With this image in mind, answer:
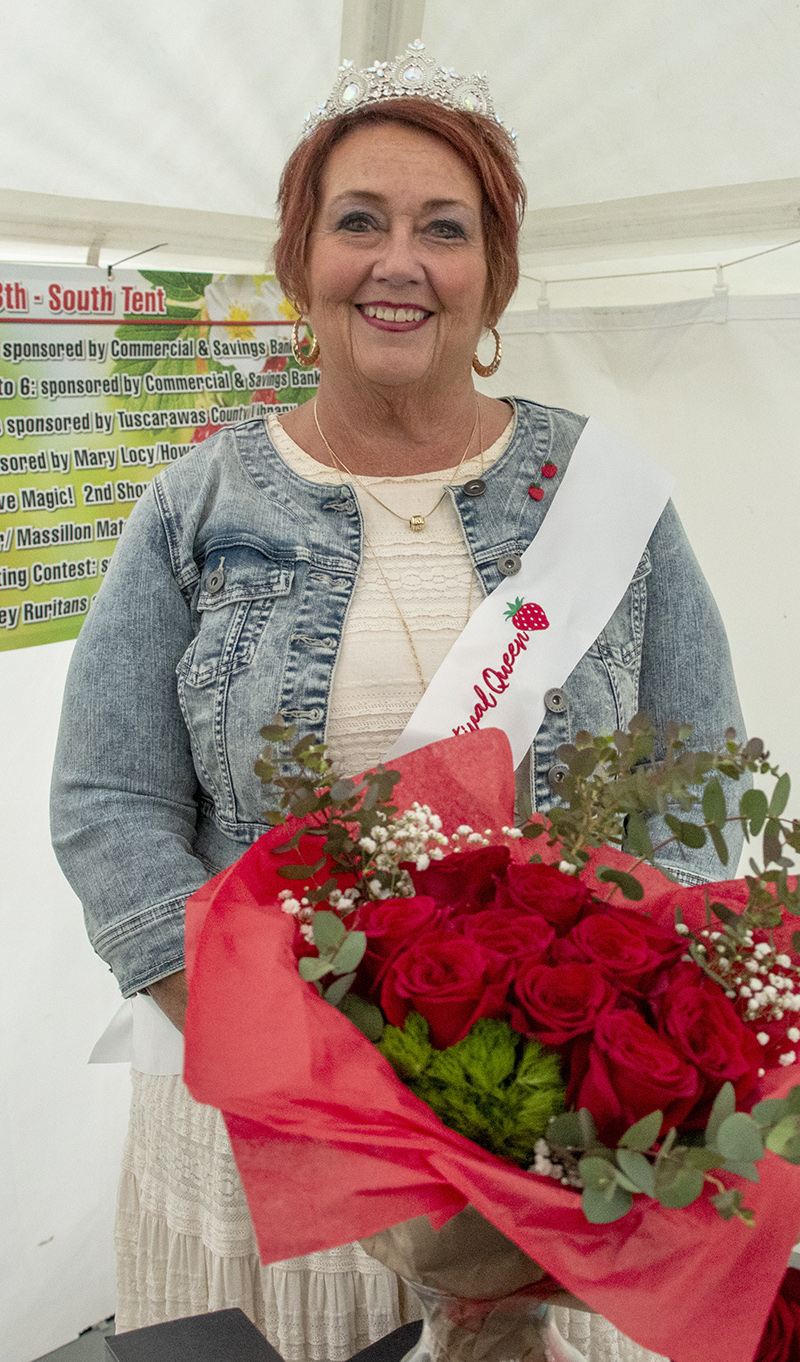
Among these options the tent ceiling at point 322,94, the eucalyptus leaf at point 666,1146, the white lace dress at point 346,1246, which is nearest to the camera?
the eucalyptus leaf at point 666,1146

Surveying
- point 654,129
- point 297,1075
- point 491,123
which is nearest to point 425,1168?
point 297,1075

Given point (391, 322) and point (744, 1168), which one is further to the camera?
point (391, 322)

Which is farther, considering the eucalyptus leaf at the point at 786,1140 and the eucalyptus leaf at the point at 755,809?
the eucalyptus leaf at the point at 755,809

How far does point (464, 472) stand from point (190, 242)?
83 centimetres

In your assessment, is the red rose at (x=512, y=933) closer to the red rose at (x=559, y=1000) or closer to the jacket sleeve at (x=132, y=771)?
the red rose at (x=559, y=1000)

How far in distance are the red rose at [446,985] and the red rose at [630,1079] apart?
5 cm

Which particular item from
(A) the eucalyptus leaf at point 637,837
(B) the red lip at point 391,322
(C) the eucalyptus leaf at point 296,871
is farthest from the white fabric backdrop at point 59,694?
(A) the eucalyptus leaf at point 637,837

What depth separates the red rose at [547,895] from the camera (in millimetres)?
585

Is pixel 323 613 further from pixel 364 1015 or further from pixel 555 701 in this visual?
pixel 364 1015

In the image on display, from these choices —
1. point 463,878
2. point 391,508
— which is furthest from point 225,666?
point 463,878

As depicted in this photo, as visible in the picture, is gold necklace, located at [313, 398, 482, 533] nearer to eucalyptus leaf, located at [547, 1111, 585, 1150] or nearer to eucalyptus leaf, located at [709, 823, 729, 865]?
eucalyptus leaf, located at [709, 823, 729, 865]

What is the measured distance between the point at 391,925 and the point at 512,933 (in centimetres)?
6

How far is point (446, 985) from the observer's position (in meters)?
0.52

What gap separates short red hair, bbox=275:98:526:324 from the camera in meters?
1.19
